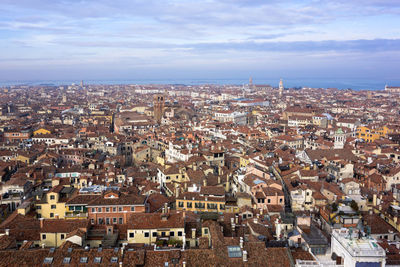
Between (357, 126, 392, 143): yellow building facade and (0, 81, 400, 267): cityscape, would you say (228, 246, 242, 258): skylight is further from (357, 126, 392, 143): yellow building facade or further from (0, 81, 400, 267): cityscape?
(357, 126, 392, 143): yellow building facade

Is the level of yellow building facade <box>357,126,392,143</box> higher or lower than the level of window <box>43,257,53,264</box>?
lower

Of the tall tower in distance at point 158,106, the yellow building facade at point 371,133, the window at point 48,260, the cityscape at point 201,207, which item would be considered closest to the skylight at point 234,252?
the cityscape at point 201,207

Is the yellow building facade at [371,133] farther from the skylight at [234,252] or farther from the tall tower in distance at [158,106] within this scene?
the skylight at [234,252]

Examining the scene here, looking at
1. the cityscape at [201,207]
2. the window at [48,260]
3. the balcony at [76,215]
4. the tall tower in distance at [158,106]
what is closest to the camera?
the window at [48,260]

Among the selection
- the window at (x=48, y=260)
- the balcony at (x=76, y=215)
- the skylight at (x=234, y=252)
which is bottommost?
the balcony at (x=76, y=215)

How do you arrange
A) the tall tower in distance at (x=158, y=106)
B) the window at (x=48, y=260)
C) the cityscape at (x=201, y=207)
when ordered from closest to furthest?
the window at (x=48, y=260), the cityscape at (x=201, y=207), the tall tower in distance at (x=158, y=106)

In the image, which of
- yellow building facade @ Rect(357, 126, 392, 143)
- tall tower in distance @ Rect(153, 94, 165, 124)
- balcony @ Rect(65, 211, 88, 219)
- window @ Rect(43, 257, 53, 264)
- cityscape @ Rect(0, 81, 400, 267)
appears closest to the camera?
window @ Rect(43, 257, 53, 264)

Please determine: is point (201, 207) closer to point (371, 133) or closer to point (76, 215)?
point (76, 215)

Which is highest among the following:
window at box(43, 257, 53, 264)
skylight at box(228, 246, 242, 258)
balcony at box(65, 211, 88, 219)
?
skylight at box(228, 246, 242, 258)

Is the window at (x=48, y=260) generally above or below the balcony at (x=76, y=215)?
above

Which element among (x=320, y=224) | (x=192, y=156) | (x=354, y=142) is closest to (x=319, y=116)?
(x=354, y=142)

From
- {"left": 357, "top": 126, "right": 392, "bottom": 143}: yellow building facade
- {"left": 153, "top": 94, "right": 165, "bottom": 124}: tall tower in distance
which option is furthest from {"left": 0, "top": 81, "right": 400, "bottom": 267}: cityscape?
{"left": 153, "top": 94, "right": 165, "bottom": 124}: tall tower in distance

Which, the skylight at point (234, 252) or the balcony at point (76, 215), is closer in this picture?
the skylight at point (234, 252)

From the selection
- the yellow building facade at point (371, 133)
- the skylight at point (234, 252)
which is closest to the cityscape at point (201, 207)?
the skylight at point (234, 252)
